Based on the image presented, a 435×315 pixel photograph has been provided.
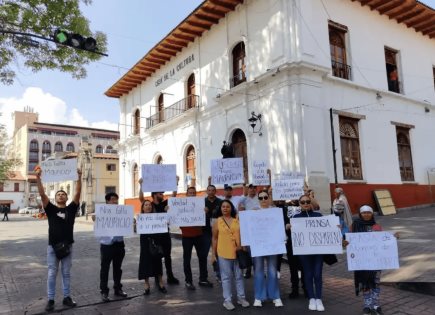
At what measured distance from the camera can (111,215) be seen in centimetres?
605

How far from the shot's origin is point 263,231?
5266 mm

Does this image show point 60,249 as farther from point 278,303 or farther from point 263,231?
point 278,303

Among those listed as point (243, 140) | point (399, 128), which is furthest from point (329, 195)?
point (399, 128)

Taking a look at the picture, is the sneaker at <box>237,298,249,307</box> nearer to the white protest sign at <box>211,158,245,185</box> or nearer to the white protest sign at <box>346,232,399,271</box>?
the white protest sign at <box>346,232,399,271</box>

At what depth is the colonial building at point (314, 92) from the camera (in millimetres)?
14312

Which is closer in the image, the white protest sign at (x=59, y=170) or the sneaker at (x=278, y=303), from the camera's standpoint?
the sneaker at (x=278, y=303)

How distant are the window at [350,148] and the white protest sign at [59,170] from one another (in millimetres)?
11450

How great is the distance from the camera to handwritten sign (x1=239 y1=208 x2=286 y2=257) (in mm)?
5191

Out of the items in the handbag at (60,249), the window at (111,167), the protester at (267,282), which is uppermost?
the window at (111,167)

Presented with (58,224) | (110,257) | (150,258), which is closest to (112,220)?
(110,257)

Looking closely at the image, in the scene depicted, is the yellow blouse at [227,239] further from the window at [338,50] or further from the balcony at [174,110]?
the balcony at [174,110]

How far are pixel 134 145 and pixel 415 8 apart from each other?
18811 mm

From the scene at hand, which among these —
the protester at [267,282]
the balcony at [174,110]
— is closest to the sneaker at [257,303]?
the protester at [267,282]

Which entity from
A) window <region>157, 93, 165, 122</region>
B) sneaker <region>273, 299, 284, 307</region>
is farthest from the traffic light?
window <region>157, 93, 165, 122</region>
